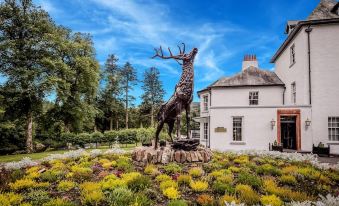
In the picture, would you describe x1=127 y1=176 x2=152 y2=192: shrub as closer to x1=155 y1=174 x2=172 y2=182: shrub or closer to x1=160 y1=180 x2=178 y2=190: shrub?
x1=160 y1=180 x2=178 y2=190: shrub

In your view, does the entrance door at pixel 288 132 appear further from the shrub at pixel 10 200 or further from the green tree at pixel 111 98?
the green tree at pixel 111 98

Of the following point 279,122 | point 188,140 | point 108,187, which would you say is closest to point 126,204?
point 108,187

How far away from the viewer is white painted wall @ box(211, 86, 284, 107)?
2150cm

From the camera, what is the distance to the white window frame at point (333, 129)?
16.8 meters

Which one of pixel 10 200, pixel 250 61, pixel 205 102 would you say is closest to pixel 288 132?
pixel 250 61

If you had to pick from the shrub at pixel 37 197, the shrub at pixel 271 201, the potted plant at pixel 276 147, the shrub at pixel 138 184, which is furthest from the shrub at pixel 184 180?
the potted plant at pixel 276 147

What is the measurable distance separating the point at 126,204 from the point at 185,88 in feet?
18.4

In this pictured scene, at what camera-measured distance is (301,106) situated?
56.9 feet

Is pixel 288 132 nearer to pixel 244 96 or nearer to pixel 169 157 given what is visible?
pixel 244 96

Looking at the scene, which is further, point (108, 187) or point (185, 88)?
point (185, 88)

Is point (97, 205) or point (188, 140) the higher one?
point (188, 140)

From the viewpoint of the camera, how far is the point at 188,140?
9.76 metres

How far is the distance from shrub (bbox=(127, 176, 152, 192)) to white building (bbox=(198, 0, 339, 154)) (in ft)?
43.1

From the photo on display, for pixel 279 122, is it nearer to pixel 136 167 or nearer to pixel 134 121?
pixel 136 167
